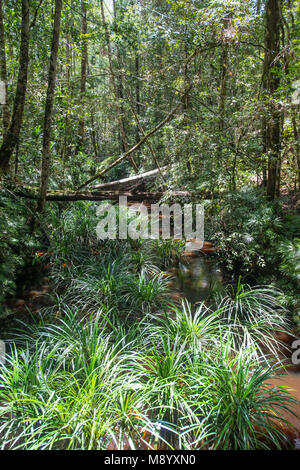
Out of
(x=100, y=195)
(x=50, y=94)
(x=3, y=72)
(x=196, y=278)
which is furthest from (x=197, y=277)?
(x=3, y=72)

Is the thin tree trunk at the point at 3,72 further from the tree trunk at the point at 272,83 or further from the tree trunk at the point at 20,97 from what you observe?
the tree trunk at the point at 272,83

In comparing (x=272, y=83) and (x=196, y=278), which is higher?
(x=272, y=83)

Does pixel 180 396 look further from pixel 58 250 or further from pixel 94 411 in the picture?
pixel 58 250

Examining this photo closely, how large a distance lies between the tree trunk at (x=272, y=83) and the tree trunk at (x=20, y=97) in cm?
389

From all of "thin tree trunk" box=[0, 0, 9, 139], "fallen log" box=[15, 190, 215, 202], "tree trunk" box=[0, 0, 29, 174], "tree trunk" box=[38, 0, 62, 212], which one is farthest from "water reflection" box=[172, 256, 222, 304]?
"thin tree trunk" box=[0, 0, 9, 139]

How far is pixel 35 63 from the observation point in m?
5.47

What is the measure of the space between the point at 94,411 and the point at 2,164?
3569mm

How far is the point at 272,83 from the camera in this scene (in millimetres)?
5152

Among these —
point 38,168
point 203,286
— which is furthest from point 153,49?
point 203,286

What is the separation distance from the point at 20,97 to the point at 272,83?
177 inches

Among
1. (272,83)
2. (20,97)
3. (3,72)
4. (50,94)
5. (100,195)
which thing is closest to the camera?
(20,97)

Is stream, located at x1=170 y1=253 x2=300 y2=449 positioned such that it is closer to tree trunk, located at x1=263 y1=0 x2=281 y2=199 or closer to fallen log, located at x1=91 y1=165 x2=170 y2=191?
tree trunk, located at x1=263 y1=0 x2=281 y2=199

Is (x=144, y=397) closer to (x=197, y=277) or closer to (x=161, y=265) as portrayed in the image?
(x=197, y=277)

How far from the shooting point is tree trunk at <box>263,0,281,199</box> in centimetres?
487
